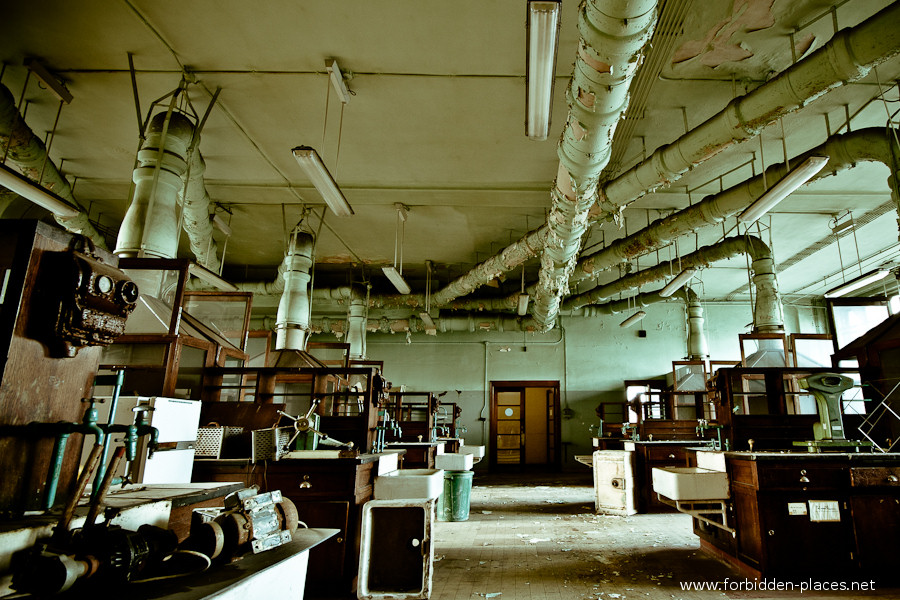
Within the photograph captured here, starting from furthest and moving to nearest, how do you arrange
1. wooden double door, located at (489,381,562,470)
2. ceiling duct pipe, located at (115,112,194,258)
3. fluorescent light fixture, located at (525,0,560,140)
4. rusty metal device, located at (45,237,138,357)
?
wooden double door, located at (489,381,562,470) → ceiling duct pipe, located at (115,112,194,258) → fluorescent light fixture, located at (525,0,560,140) → rusty metal device, located at (45,237,138,357)

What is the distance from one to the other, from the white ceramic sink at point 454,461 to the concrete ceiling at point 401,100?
3454 millimetres

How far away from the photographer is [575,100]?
10.5ft

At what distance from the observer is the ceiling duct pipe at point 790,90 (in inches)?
116

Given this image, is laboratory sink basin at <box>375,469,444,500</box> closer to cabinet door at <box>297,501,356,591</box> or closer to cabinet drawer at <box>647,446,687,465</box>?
cabinet door at <box>297,501,356,591</box>

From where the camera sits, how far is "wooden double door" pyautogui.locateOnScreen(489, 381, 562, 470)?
1159 centimetres

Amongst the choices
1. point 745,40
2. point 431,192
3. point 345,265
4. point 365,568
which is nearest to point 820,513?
point 365,568

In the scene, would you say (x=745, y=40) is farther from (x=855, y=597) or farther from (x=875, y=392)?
(x=855, y=597)

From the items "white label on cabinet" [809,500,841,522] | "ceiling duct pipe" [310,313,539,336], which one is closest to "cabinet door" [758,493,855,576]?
"white label on cabinet" [809,500,841,522]

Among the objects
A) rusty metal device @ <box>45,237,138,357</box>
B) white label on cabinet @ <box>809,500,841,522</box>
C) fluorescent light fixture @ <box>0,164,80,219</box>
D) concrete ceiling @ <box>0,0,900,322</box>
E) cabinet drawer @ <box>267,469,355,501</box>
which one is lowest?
white label on cabinet @ <box>809,500,841,522</box>

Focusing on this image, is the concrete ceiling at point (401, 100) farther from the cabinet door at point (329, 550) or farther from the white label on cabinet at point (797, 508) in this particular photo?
the cabinet door at point (329, 550)

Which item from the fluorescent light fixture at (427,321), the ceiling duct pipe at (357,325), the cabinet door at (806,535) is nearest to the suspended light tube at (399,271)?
the fluorescent light fixture at (427,321)

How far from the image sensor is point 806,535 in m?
3.30

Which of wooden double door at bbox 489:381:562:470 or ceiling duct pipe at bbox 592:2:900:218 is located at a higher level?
ceiling duct pipe at bbox 592:2:900:218

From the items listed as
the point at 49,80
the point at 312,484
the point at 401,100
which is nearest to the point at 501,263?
the point at 401,100
